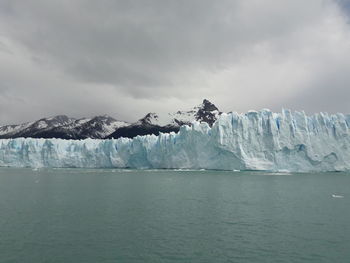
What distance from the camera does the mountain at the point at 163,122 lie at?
134250mm

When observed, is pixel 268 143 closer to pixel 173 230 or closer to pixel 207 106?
pixel 173 230

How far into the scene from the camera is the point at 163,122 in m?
142

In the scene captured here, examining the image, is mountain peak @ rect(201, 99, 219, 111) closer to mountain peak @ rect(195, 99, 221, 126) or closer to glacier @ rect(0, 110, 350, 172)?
mountain peak @ rect(195, 99, 221, 126)

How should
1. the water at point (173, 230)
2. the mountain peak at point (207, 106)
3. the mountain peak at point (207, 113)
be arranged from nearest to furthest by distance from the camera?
the water at point (173, 230), the mountain peak at point (207, 113), the mountain peak at point (207, 106)

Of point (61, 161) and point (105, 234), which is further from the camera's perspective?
point (61, 161)

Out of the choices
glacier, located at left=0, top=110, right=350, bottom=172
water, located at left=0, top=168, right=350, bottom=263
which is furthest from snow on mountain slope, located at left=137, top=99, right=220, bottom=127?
water, located at left=0, top=168, right=350, bottom=263

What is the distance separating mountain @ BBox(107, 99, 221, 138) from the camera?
134250mm

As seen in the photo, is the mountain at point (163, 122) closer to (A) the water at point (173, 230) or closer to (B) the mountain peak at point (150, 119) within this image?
(B) the mountain peak at point (150, 119)

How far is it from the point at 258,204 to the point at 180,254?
11520mm

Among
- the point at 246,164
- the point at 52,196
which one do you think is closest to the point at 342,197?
the point at 52,196

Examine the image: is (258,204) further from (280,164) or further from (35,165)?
(35,165)

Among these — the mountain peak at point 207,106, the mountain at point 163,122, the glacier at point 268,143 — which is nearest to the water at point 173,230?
the glacier at point 268,143

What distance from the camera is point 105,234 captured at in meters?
14.1

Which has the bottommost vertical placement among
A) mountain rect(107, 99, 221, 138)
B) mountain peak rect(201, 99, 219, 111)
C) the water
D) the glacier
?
the water
